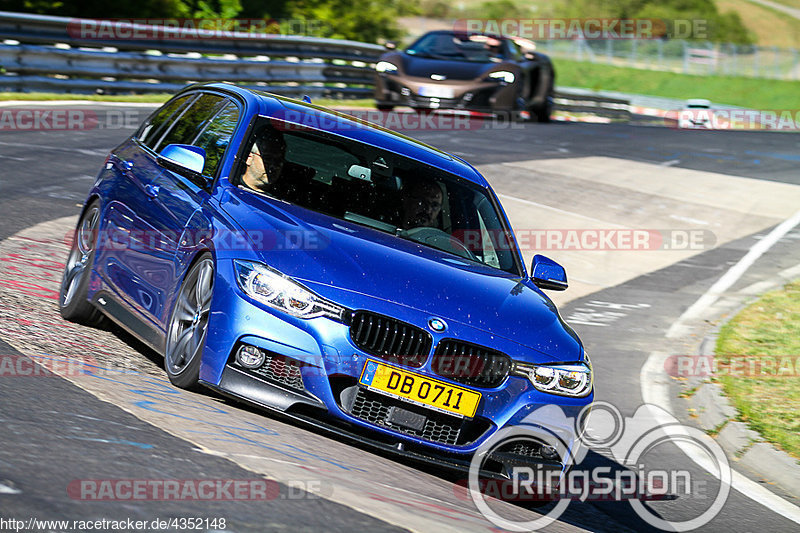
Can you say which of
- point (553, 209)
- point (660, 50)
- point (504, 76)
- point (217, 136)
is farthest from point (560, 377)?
point (660, 50)

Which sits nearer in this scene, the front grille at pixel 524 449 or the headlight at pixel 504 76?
the front grille at pixel 524 449

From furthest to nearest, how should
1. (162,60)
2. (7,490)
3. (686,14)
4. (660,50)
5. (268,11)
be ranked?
(686,14)
(660,50)
(268,11)
(162,60)
(7,490)

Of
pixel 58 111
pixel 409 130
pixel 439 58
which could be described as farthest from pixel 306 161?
pixel 439 58

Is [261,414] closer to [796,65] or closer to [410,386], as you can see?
[410,386]

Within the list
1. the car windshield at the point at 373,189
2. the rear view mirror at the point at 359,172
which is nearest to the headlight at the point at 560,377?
the car windshield at the point at 373,189

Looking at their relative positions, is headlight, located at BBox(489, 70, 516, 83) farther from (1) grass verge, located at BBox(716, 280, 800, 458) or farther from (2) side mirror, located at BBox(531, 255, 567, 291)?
(2) side mirror, located at BBox(531, 255, 567, 291)

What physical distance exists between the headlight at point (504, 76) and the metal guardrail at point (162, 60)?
4362mm

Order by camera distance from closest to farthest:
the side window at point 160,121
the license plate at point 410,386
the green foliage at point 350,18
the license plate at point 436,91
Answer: the license plate at point 410,386 < the side window at point 160,121 < the license plate at point 436,91 < the green foliage at point 350,18

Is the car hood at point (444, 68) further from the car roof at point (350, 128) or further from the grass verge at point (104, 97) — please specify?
the car roof at point (350, 128)

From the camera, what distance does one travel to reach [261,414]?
568 cm

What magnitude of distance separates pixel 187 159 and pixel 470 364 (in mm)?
2011

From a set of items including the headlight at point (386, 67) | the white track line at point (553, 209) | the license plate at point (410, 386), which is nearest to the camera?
the license plate at point (410, 386)

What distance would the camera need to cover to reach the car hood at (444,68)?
67.2 ft

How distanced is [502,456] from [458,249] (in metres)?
1.53
